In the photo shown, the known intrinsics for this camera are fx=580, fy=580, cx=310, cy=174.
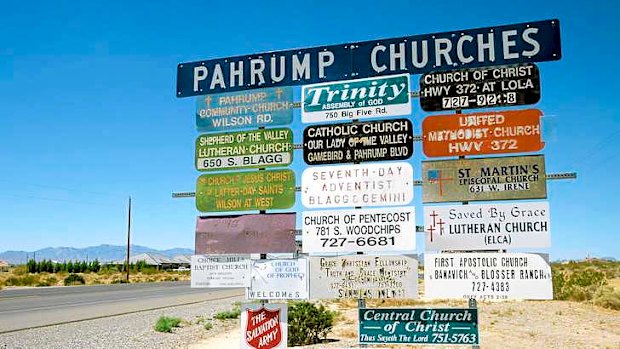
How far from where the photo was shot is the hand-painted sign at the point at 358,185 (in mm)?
7152

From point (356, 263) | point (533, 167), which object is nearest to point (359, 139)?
point (356, 263)

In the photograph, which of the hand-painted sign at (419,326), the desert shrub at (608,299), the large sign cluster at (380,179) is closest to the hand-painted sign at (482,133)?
the large sign cluster at (380,179)

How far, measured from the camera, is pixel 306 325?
47.0ft

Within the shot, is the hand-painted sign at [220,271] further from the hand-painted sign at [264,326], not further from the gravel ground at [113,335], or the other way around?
the gravel ground at [113,335]

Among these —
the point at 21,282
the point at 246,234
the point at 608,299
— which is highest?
the point at 246,234

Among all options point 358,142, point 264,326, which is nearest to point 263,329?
point 264,326

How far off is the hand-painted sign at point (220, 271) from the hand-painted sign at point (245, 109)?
1845 mm

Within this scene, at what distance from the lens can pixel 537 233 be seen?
261 inches

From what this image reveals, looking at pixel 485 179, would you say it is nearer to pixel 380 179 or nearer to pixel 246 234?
pixel 380 179

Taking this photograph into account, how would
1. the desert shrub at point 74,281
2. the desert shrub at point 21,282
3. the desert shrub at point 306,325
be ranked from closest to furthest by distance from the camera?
the desert shrub at point 306,325, the desert shrub at point 21,282, the desert shrub at point 74,281

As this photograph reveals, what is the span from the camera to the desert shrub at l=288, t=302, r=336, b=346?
14.3 m

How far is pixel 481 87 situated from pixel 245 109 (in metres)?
3.22

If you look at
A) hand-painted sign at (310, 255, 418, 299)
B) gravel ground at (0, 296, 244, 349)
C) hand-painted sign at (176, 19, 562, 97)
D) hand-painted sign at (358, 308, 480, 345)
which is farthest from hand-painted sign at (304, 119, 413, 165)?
gravel ground at (0, 296, 244, 349)

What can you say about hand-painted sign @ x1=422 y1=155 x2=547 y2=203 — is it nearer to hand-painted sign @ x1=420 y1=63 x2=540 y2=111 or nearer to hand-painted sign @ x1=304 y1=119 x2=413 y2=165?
hand-painted sign @ x1=304 y1=119 x2=413 y2=165
